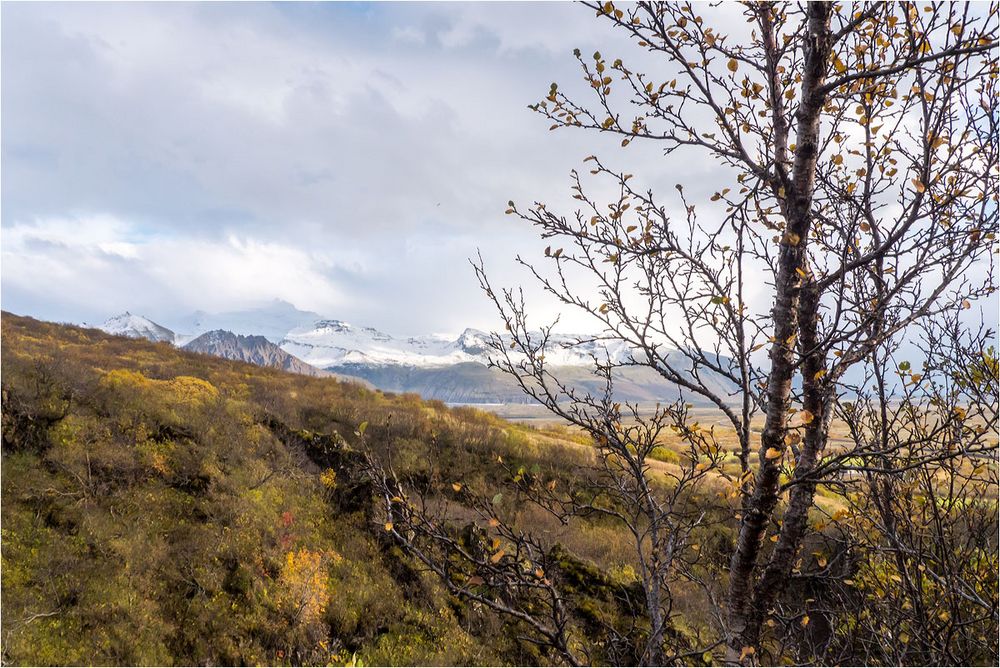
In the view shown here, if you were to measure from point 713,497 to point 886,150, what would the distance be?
70.1 ft

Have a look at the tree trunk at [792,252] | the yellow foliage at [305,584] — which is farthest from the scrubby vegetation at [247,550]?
the tree trunk at [792,252]

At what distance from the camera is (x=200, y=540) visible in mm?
14250

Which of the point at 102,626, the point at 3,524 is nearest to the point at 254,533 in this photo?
the point at 102,626

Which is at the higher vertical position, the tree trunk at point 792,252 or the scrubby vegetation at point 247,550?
the tree trunk at point 792,252

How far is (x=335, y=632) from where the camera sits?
525 inches

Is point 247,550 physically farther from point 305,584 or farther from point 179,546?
point 305,584

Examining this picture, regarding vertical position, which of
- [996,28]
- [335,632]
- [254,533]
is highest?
[996,28]

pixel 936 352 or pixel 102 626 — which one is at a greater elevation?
pixel 936 352

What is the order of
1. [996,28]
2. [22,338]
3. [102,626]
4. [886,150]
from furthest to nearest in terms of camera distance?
1. [22,338]
2. [102,626]
3. [886,150]
4. [996,28]

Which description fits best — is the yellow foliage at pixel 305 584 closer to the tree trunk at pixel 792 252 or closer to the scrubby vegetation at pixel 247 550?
the scrubby vegetation at pixel 247 550

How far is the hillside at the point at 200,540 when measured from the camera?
1196 cm

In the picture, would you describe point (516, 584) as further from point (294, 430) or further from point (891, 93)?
point (294, 430)

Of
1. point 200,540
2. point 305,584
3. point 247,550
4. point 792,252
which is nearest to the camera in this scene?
point 792,252

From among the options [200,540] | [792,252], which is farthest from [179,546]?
[792,252]
